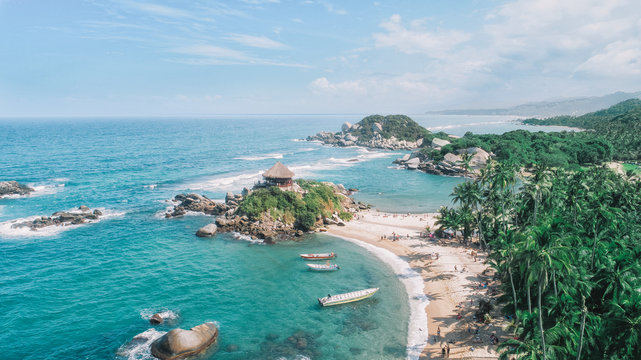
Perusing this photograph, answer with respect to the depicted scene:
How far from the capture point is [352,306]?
126ft

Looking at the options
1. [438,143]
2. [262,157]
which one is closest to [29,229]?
[262,157]

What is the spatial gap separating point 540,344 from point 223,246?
144ft

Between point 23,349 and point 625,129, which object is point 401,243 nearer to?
point 23,349

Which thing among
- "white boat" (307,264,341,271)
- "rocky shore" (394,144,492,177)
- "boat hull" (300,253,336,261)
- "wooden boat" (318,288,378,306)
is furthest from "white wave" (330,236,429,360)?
"rocky shore" (394,144,492,177)

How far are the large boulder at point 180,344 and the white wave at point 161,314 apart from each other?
5.25 m

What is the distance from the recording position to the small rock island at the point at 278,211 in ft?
196

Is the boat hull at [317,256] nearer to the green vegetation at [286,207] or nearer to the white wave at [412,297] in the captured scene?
the white wave at [412,297]

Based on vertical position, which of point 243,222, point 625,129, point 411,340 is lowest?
point 411,340

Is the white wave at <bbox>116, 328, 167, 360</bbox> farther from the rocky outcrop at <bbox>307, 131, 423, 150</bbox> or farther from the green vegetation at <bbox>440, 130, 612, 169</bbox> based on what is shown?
the rocky outcrop at <bbox>307, 131, 423, 150</bbox>

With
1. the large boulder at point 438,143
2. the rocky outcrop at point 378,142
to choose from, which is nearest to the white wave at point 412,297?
the large boulder at point 438,143

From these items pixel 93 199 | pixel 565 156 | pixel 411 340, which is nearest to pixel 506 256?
pixel 411 340

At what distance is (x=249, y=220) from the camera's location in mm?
61688

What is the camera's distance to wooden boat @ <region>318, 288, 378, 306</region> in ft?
125

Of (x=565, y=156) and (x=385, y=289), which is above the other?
(x=565, y=156)
